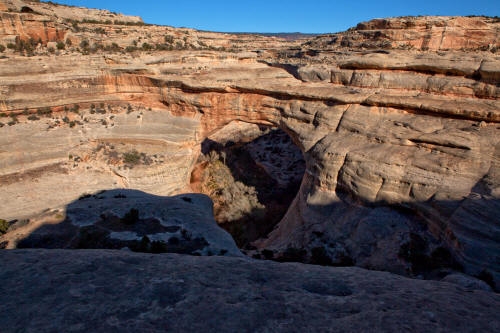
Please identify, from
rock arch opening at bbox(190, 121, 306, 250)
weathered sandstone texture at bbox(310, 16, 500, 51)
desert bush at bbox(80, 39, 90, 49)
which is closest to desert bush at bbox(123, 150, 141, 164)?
rock arch opening at bbox(190, 121, 306, 250)

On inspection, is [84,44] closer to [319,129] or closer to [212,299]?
[319,129]

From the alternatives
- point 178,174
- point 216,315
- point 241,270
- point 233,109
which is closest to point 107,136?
point 178,174

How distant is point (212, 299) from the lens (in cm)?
463

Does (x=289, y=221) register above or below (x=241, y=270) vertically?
below

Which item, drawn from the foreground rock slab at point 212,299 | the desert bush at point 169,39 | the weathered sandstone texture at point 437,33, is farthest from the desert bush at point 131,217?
the weathered sandstone texture at point 437,33

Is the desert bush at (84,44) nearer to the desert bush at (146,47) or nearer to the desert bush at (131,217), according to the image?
the desert bush at (146,47)

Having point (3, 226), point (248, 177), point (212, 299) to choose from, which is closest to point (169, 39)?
point (248, 177)

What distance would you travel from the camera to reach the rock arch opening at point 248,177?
1914 centimetres

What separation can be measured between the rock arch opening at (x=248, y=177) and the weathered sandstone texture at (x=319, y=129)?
7.09 feet

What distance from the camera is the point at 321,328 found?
3895mm

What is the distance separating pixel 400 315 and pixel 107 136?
19042 mm

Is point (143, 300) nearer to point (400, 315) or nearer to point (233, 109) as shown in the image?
point (400, 315)

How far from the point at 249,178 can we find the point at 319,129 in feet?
32.7

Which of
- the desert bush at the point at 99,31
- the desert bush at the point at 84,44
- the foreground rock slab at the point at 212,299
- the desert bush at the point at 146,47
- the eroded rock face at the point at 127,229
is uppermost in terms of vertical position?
the desert bush at the point at 99,31
